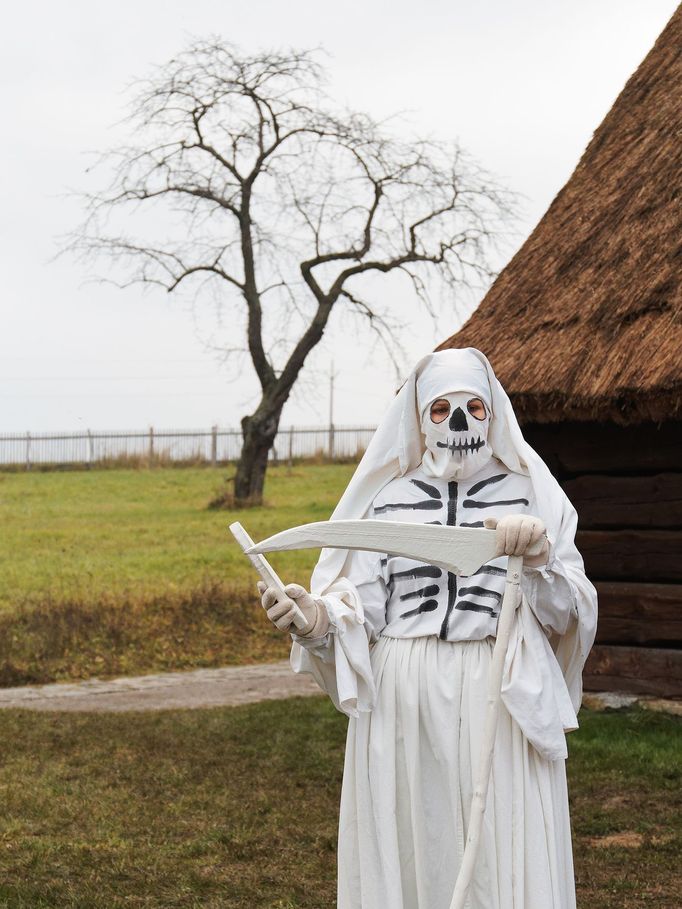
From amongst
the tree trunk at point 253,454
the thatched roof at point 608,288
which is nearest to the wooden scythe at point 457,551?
the thatched roof at point 608,288

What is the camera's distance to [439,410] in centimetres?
364

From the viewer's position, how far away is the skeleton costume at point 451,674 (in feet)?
11.1

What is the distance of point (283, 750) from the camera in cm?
828

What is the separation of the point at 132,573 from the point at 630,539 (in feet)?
28.7

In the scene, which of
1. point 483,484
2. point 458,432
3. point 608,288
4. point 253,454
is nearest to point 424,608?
point 483,484

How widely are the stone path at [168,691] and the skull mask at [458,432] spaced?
6.80 meters

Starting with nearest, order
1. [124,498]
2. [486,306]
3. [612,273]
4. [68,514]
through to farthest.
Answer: [612,273] < [486,306] < [68,514] < [124,498]

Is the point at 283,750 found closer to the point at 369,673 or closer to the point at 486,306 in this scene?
the point at 486,306

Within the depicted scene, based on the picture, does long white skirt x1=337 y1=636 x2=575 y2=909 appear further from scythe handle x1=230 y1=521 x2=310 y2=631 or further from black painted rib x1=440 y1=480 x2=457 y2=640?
scythe handle x1=230 y1=521 x2=310 y2=631

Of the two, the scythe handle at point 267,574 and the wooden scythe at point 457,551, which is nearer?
the wooden scythe at point 457,551

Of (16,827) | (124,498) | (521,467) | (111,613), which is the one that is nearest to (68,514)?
(124,498)

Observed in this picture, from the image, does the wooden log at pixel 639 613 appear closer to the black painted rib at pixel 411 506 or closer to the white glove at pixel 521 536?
the black painted rib at pixel 411 506

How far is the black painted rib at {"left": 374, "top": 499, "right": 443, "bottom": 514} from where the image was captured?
144 inches

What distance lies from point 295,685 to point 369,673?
24.7ft
